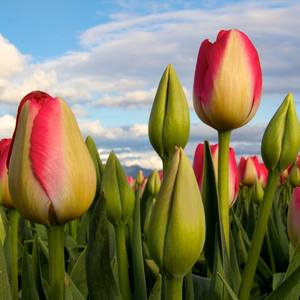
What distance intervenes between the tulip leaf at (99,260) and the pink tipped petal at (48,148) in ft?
0.19

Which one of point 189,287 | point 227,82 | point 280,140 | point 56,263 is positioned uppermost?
point 227,82

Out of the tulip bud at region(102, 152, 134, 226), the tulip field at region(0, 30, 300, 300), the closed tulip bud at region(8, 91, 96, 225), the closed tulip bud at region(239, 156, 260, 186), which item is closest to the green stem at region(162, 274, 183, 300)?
the tulip field at region(0, 30, 300, 300)

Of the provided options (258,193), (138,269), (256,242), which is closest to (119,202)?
(138,269)

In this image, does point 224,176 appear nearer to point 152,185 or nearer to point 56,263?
point 56,263

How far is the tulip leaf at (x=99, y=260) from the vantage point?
0.71m

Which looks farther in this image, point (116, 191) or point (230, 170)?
point (230, 170)

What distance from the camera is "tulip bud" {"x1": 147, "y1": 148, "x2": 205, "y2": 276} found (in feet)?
2.16

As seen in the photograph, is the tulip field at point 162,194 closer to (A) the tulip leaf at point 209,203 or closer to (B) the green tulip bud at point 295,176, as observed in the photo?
(A) the tulip leaf at point 209,203

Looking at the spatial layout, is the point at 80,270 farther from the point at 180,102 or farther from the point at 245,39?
the point at 245,39

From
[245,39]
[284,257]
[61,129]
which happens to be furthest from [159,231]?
[284,257]

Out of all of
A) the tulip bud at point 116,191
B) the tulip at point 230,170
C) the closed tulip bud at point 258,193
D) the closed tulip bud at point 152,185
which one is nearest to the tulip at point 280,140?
the tulip at point 230,170

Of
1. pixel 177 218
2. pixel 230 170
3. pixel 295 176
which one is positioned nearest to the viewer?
pixel 177 218

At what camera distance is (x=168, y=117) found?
972 millimetres

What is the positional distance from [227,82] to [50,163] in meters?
0.37
